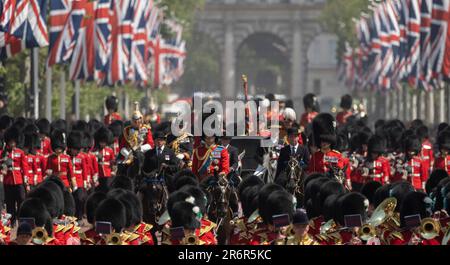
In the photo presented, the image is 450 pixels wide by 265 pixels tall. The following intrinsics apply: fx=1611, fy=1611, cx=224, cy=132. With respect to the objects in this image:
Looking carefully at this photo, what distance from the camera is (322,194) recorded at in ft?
65.3

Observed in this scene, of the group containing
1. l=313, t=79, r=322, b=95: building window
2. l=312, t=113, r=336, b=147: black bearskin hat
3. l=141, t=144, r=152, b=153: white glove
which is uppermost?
l=312, t=113, r=336, b=147: black bearskin hat

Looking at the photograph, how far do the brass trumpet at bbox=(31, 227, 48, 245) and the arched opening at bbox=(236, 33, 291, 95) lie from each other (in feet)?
427

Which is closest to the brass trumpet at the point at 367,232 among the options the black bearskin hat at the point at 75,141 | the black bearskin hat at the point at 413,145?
the black bearskin hat at the point at 413,145

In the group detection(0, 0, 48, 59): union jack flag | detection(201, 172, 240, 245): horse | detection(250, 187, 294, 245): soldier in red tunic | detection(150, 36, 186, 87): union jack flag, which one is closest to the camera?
detection(250, 187, 294, 245): soldier in red tunic

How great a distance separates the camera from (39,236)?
53.4ft

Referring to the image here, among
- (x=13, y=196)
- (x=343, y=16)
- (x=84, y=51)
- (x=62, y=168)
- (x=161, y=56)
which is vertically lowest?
(x=13, y=196)

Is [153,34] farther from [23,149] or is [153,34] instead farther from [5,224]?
[5,224]

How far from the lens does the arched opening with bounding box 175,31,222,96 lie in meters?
149

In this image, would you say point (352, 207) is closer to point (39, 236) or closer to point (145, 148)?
point (39, 236)

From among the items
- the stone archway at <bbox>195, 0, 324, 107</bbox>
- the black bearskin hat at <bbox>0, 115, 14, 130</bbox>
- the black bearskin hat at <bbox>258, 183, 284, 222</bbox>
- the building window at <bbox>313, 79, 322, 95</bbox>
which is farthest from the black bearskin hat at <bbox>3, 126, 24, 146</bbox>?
the building window at <bbox>313, 79, 322, 95</bbox>

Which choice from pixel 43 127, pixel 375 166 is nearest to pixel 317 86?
pixel 43 127

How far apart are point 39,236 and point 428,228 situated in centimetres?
398

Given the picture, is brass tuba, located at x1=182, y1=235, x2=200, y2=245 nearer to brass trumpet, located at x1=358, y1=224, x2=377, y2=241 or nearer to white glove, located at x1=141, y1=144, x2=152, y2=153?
brass trumpet, located at x1=358, y1=224, x2=377, y2=241

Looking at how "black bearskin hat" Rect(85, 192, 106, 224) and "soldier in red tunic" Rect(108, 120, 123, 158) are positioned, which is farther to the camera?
"soldier in red tunic" Rect(108, 120, 123, 158)
